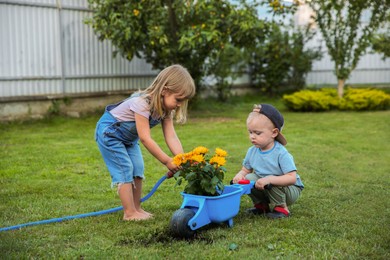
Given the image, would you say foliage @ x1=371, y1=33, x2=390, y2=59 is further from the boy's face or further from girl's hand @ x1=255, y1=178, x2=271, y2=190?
girl's hand @ x1=255, y1=178, x2=271, y2=190

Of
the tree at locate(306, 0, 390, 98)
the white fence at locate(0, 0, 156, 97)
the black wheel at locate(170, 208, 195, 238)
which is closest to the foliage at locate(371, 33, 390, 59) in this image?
the tree at locate(306, 0, 390, 98)

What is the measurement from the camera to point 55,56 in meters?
10.4

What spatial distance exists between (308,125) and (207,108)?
11.3 ft

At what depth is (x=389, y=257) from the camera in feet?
10.2

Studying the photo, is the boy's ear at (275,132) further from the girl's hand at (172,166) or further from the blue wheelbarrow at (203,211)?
the girl's hand at (172,166)

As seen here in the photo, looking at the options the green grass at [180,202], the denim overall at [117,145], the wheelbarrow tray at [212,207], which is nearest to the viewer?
the green grass at [180,202]

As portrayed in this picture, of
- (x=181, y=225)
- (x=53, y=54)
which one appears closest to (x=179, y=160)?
(x=181, y=225)

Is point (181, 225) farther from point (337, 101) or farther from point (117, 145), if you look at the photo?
point (337, 101)

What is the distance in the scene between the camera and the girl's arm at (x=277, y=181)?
3.97m

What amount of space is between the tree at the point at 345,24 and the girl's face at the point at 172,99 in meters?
9.57

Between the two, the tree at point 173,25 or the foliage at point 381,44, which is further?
the foliage at point 381,44

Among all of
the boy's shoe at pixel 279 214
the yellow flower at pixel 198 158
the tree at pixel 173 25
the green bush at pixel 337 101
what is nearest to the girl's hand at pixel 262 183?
the boy's shoe at pixel 279 214

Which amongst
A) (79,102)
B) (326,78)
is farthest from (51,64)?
(326,78)

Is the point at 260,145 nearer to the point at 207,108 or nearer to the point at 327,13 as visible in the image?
the point at 207,108
